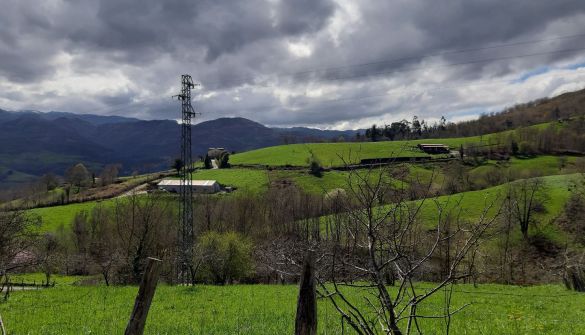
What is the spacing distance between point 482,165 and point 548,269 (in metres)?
82.4

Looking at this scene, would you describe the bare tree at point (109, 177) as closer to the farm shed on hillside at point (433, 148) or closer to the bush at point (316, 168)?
the bush at point (316, 168)

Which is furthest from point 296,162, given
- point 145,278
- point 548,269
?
point 145,278

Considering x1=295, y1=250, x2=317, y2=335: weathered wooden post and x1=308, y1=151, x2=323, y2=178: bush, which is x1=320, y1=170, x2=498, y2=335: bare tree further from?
x1=308, y1=151, x2=323, y2=178: bush

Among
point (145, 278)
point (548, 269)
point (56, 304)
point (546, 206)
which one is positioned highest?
point (145, 278)

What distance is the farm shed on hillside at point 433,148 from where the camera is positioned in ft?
512

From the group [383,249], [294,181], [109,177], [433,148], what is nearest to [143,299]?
[383,249]

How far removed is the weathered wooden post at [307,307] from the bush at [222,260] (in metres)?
36.8

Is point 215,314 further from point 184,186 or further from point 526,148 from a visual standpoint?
point 526,148

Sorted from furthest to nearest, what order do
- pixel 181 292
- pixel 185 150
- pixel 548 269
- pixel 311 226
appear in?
pixel 311 226, pixel 548 269, pixel 185 150, pixel 181 292

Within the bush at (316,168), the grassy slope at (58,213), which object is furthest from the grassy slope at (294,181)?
the bush at (316,168)

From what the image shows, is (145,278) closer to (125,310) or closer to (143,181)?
(125,310)

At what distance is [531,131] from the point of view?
164 metres

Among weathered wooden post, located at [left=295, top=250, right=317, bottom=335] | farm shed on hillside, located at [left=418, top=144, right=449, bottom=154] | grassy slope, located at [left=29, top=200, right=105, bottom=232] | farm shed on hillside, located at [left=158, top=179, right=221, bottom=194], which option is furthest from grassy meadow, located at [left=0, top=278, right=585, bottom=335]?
farm shed on hillside, located at [left=418, top=144, right=449, bottom=154]

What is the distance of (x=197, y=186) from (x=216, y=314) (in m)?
104
